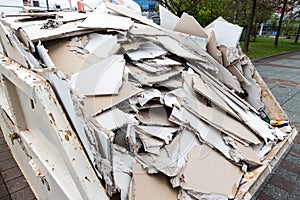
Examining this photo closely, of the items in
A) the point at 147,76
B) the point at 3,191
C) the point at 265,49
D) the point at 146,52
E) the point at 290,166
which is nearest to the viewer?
the point at 147,76

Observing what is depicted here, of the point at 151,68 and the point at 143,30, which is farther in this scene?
the point at 143,30

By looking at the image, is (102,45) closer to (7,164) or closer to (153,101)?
(153,101)

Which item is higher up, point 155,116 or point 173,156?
point 155,116

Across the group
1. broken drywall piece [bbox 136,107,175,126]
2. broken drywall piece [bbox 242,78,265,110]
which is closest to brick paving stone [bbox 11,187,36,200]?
broken drywall piece [bbox 136,107,175,126]

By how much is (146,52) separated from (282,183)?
2046 millimetres

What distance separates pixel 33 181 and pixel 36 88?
2.89 feet

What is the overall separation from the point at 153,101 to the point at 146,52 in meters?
0.49

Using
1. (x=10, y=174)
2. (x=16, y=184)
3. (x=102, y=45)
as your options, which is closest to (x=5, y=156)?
(x=10, y=174)

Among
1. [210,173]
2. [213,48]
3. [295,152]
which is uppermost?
[213,48]

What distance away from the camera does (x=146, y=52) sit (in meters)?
1.75

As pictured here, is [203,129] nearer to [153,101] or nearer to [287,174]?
[153,101]

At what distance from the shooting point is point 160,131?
4.27 feet

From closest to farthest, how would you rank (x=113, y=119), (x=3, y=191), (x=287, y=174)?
(x=113, y=119) → (x=3, y=191) → (x=287, y=174)

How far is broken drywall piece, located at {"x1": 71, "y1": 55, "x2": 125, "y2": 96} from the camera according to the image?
127 centimetres
